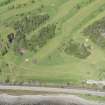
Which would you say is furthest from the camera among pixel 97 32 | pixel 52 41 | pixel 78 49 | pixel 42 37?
pixel 42 37

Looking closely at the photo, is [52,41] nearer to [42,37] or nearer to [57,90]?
[42,37]

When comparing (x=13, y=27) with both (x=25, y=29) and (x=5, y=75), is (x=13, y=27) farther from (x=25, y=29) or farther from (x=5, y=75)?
(x=5, y=75)

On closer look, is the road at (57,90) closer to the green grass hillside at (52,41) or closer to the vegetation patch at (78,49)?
the green grass hillside at (52,41)

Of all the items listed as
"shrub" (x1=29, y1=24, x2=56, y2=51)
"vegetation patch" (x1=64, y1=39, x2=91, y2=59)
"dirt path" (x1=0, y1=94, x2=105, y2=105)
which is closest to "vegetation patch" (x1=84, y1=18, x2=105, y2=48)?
"vegetation patch" (x1=64, y1=39, x2=91, y2=59)

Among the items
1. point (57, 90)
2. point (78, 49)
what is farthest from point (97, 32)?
point (57, 90)

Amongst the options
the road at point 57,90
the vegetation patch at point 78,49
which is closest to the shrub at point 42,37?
the vegetation patch at point 78,49

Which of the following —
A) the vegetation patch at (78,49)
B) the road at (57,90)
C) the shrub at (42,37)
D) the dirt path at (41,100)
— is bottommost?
the dirt path at (41,100)

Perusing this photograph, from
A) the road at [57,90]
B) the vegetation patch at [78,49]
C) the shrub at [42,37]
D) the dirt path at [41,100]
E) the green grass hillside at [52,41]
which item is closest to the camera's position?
the dirt path at [41,100]

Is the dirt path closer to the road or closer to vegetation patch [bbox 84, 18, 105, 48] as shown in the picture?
the road

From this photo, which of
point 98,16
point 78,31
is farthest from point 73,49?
point 98,16
